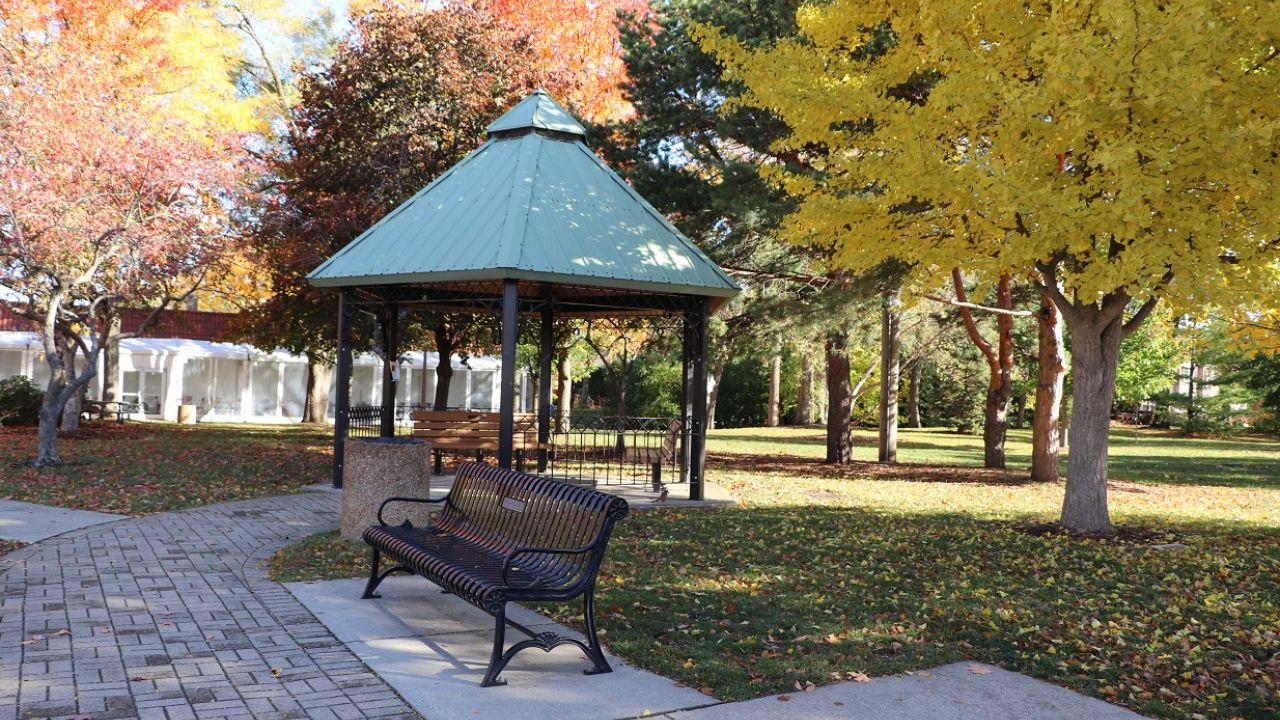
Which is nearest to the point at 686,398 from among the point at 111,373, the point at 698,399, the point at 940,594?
the point at 698,399

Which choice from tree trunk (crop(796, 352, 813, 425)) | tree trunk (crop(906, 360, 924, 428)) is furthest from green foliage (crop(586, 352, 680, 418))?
tree trunk (crop(906, 360, 924, 428))

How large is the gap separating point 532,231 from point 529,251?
0.50 meters

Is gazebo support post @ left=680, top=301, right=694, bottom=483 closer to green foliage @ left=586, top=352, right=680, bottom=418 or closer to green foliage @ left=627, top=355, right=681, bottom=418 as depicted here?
green foliage @ left=586, top=352, right=680, bottom=418

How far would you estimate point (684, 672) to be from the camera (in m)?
5.41

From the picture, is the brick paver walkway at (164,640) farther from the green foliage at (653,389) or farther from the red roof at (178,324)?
the green foliage at (653,389)

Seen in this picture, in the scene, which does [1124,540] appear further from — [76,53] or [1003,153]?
[76,53]

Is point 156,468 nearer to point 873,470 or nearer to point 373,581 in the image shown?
point 373,581

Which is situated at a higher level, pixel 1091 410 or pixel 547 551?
pixel 1091 410

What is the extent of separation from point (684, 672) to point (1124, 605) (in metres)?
4.04

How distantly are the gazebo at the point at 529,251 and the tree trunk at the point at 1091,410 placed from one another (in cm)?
436

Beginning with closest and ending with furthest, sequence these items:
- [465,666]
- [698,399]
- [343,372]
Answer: [465,666]
[698,399]
[343,372]

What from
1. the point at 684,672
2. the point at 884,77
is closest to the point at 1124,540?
the point at 884,77

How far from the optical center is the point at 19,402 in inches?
992

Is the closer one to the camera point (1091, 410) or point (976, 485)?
point (1091, 410)
